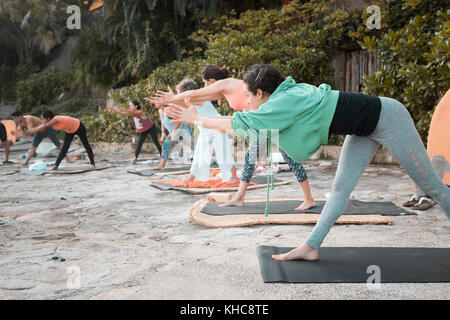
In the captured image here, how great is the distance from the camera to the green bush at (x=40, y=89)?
2284 cm

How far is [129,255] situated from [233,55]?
7.38 metres

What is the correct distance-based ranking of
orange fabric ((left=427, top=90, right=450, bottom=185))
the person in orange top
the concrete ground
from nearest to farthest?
the concrete ground < orange fabric ((left=427, top=90, right=450, bottom=185)) < the person in orange top

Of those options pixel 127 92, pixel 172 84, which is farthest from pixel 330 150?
pixel 127 92

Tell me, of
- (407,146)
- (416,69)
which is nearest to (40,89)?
(416,69)

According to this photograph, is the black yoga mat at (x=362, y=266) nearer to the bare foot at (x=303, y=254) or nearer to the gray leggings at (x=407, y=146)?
the bare foot at (x=303, y=254)

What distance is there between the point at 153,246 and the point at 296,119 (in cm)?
160

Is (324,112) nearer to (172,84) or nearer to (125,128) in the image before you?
(172,84)

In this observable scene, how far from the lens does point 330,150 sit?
9.73m

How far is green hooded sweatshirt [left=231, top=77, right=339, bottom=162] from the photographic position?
2.43 metres

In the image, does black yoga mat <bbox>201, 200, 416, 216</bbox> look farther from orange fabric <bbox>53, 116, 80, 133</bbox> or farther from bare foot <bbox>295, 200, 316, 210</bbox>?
orange fabric <bbox>53, 116, 80, 133</bbox>

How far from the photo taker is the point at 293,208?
14.7 ft

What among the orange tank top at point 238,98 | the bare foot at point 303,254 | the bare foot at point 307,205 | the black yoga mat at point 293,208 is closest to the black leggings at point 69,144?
the black yoga mat at point 293,208

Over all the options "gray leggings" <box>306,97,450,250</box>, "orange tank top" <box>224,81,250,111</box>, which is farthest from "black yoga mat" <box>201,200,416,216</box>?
"gray leggings" <box>306,97,450,250</box>

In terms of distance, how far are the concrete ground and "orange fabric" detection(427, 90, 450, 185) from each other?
594mm
